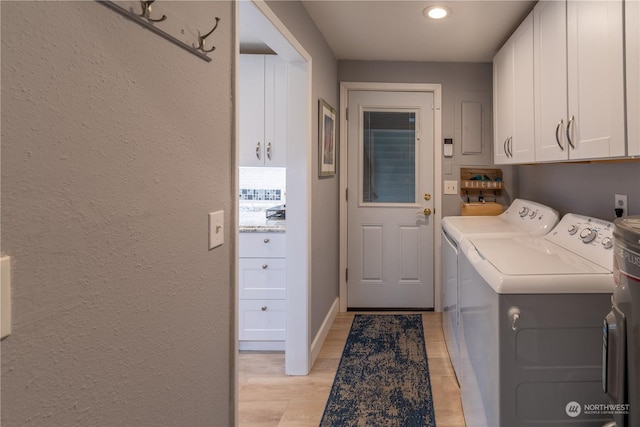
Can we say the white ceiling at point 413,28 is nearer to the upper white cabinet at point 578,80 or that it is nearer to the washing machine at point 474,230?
the upper white cabinet at point 578,80

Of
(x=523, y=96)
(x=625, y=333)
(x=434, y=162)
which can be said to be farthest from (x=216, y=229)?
(x=434, y=162)

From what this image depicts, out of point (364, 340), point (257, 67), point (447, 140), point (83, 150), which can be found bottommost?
point (364, 340)

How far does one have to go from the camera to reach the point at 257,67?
287cm

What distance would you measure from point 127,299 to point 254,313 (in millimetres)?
1975

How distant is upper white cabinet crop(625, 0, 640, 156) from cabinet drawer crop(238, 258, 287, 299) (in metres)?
1.98

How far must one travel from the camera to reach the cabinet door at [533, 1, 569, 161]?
1.83m

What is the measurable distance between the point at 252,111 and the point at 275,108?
0.17m

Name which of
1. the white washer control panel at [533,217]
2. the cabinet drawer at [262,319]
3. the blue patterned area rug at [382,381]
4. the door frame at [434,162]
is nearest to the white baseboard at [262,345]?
the cabinet drawer at [262,319]

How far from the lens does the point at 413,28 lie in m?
2.76

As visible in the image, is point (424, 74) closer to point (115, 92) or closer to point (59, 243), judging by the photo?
point (115, 92)

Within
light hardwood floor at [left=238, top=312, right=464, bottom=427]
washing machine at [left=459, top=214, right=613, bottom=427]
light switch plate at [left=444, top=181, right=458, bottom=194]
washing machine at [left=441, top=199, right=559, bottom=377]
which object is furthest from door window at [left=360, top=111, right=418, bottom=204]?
washing machine at [left=459, top=214, right=613, bottom=427]

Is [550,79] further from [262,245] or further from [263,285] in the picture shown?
[263,285]

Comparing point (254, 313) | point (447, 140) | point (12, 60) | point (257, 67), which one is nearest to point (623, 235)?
point (12, 60)

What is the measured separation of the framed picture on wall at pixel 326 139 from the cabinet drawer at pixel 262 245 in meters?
0.55
